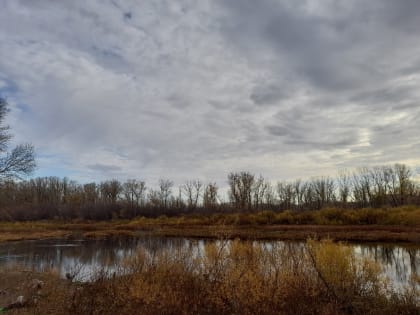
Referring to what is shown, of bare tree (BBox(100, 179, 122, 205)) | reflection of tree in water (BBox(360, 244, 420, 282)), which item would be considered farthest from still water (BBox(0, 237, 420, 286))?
bare tree (BBox(100, 179, 122, 205))

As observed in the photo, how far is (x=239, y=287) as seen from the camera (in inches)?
355

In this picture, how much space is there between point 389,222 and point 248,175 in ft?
133

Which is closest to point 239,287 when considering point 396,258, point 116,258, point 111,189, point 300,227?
point 116,258

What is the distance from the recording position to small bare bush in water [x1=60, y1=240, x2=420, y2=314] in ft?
28.4

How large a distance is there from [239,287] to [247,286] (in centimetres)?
24

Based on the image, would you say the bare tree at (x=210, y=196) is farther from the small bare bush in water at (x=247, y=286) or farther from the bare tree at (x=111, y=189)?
the small bare bush in water at (x=247, y=286)

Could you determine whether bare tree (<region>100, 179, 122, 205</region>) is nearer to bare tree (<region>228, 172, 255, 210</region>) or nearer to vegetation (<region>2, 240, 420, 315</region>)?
bare tree (<region>228, 172, 255, 210</region>)

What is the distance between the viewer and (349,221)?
40344mm

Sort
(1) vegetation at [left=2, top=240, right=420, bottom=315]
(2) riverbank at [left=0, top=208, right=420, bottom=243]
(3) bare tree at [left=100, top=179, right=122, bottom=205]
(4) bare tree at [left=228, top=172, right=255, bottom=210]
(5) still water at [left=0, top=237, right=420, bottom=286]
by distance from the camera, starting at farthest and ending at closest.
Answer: (3) bare tree at [left=100, top=179, right=122, bottom=205]
(4) bare tree at [left=228, top=172, right=255, bottom=210]
(2) riverbank at [left=0, top=208, right=420, bottom=243]
(5) still water at [left=0, top=237, right=420, bottom=286]
(1) vegetation at [left=2, top=240, right=420, bottom=315]

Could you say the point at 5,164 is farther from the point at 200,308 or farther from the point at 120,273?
the point at 200,308

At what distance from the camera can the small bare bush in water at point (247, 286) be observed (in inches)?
Answer: 340

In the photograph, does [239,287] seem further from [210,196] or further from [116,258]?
[210,196]

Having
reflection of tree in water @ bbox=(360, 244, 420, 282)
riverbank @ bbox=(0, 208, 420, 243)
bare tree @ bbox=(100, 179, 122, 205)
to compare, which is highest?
bare tree @ bbox=(100, 179, 122, 205)

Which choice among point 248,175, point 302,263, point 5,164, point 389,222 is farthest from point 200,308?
point 248,175
